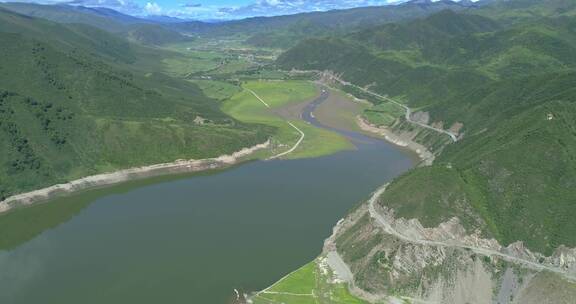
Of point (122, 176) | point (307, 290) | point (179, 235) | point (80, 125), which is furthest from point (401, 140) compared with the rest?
point (307, 290)

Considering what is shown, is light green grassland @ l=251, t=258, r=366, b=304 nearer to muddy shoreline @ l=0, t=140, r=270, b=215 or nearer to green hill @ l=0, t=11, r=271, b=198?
muddy shoreline @ l=0, t=140, r=270, b=215

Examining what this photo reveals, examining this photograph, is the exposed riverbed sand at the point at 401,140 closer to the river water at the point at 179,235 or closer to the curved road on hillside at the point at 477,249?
the river water at the point at 179,235

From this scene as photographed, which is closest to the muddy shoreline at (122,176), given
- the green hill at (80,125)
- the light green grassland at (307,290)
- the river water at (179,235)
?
the green hill at (80,125)

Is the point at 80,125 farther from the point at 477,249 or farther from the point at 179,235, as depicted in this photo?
the point at 477,249

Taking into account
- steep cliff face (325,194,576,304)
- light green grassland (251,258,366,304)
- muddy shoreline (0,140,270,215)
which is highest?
steep cliff face (325,194,576,304)

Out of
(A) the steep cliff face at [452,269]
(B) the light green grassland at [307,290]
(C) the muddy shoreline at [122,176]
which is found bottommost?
(C) the muddy shoreline at [122,176]

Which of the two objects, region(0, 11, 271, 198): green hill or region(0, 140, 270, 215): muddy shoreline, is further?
region(0, 11, 271, 198): green hill

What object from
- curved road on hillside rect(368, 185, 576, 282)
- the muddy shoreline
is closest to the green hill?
the muddy shoreline
